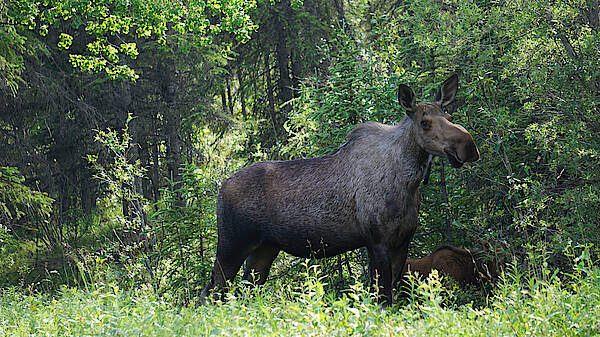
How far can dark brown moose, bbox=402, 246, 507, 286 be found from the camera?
8086 mm

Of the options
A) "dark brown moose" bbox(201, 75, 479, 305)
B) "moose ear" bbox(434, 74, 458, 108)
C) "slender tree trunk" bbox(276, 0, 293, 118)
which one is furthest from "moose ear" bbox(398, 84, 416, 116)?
"slender tree trunk" bbox(276, 0, 293, 118)

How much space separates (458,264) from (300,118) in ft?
13.3

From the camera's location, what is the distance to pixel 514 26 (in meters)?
7.75

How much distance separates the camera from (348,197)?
7430mm

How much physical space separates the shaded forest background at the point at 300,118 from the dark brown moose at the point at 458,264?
32 cm

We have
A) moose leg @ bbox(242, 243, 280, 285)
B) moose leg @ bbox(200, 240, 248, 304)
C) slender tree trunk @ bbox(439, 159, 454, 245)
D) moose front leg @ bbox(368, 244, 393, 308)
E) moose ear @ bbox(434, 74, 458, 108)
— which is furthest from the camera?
slender tree trunk @ bbox(439, 159, 454, 245)

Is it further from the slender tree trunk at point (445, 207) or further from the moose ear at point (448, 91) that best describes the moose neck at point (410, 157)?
the slender tree trunk at point (445, 207)

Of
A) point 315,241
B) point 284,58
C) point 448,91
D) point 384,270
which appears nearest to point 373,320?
point 384,270

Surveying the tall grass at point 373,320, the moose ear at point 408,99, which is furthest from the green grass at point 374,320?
the moose ear at point 408,99

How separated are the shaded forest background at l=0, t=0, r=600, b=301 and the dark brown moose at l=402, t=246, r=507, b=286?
32 centimetres

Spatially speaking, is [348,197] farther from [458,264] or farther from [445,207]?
[445,207]

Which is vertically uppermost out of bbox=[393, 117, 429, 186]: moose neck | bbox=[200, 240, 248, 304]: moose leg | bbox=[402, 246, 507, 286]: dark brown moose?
bbox=[393, 117, 429, 186]: moose neck

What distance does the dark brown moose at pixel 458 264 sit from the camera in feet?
26.5

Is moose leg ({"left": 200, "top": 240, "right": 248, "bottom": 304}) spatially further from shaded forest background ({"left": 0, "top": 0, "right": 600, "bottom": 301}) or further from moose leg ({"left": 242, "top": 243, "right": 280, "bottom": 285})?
shaded forest background ({"left": 0, "top": 0, "right": 600, "bottom": 301})
